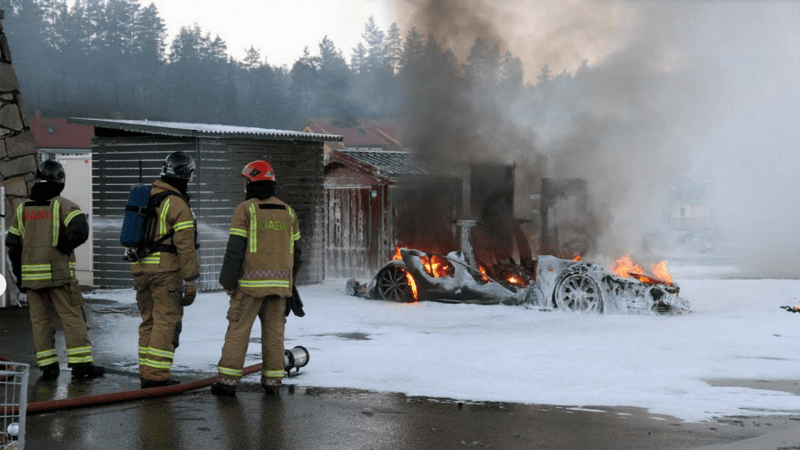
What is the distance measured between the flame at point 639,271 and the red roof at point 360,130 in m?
61.8

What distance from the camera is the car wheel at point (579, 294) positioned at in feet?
47.7

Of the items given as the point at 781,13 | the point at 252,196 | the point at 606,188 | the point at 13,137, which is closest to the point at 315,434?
the point at 252,196

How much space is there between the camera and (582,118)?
821 inches

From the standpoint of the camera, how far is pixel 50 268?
340 inches

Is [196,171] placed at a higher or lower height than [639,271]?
higher

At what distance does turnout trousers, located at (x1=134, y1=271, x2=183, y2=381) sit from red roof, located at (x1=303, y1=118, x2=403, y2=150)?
232ft

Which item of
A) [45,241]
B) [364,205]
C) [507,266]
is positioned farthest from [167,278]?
[364,205]

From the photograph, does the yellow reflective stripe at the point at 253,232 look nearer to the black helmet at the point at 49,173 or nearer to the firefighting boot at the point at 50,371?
the black helmet at the point at 49,173

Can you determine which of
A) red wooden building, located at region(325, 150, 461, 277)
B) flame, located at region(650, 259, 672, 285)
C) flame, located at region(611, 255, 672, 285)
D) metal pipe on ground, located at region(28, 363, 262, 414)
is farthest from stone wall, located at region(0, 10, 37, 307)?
flame, located at region(650, 259, 672, 285)

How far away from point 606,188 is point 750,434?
560 inches

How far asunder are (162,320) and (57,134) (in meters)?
74.3

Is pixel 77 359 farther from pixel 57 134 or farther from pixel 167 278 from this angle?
pixel 57 134

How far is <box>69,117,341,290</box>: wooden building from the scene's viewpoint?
18422 millimetres

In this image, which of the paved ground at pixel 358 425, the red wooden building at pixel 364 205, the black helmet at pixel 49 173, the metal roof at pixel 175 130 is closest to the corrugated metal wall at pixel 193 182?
the metal roof at pixel 175 130
